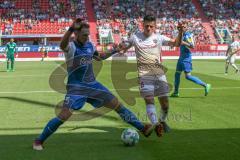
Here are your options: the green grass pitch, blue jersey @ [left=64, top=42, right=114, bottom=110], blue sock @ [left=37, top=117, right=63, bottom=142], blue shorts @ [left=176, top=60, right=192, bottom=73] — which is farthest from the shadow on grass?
blue shorts @ [left=176, top=60, right=192, bottom=73]

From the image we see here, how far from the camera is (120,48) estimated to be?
855 centimetres

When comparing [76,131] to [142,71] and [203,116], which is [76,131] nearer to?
[142,71]

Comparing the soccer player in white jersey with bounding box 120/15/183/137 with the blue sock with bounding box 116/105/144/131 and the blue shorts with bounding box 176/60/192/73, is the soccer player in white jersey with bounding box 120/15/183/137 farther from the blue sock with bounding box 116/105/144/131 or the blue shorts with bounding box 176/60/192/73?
the blue shorts with bounding box 176/60/192/73

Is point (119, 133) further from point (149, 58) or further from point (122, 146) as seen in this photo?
point (149, 58)

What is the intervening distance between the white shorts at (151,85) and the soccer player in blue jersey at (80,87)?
736mm

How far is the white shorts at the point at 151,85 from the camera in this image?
340 inches

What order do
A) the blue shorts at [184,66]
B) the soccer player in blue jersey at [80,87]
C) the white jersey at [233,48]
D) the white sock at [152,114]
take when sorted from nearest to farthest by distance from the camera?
the soccer player in blue jersey at [80,87] → the white sock at [152,114] → the blue shorts at [184,66] → the white jersey at [233,48]

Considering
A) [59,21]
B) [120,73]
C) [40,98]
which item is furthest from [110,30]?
[40,98]

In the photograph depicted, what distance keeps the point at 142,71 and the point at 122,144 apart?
1.51 meters

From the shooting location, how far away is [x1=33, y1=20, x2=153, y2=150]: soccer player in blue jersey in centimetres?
749

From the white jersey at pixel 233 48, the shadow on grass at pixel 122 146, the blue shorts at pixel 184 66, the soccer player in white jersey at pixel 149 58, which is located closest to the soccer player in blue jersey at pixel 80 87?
the shadow on grass at pixel 122 146

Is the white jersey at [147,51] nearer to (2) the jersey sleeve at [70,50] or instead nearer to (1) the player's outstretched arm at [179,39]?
(1) the player's outstretched arm at [179,39]

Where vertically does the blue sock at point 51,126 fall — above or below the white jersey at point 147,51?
below

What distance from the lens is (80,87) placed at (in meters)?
7.69
